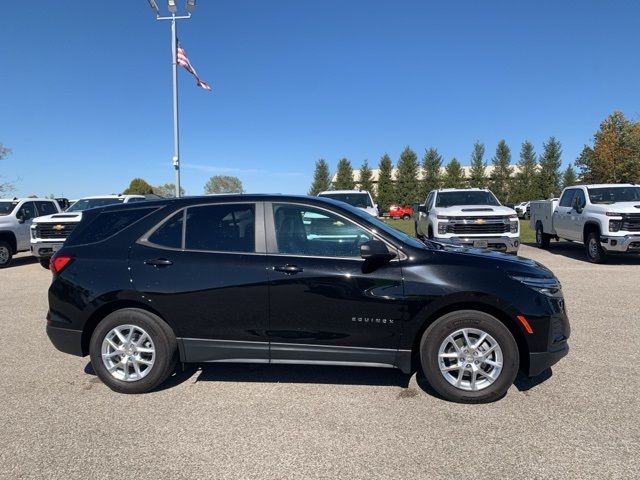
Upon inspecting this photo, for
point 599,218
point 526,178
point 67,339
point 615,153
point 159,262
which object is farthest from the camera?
point 526,178

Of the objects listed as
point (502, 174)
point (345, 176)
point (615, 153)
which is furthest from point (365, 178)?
point (615, 153)

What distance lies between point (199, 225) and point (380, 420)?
229 cm

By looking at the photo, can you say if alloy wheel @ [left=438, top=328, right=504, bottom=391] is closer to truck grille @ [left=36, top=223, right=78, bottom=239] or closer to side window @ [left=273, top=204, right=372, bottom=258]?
side window @ [left=273, top=204, right=372, bottom=258]

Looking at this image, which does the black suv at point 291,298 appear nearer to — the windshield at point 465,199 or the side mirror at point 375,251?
the side mirror at point 375,251

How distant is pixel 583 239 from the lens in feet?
39.9

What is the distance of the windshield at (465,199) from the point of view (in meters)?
12.5

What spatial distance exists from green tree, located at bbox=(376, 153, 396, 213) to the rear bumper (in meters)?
55.4

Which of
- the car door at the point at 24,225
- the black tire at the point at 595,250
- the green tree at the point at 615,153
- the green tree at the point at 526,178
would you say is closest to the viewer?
the black tire at the point at 595,250

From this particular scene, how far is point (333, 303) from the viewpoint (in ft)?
12.5

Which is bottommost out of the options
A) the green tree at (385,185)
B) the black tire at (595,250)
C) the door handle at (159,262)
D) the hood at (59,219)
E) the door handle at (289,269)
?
the black tire at (595,250)

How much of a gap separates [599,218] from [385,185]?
48.2m

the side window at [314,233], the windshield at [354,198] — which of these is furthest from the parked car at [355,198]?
the side window at [314,233]

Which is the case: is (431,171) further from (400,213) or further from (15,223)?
(15,223)

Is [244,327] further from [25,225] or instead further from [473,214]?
[25,225]
